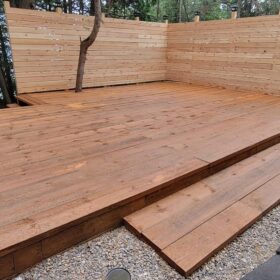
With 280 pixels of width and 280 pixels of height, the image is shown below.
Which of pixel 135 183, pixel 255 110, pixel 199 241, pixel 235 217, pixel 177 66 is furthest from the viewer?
pixel 177 66

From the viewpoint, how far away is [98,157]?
2.08 meters

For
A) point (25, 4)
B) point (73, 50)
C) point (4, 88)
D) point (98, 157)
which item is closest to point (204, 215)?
point (98, 157)

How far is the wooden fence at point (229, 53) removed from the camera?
486 cm

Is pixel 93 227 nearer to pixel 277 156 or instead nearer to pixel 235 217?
pixel 235 217

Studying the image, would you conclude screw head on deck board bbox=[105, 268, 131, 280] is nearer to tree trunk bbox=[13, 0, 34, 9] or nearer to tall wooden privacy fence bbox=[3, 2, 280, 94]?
tall wooden privacy fence bbox=[3, 2, 280, 94]

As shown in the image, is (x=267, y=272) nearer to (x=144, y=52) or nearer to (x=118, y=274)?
(x=118, y=274)

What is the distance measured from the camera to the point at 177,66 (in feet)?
21.4

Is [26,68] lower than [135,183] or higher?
higher

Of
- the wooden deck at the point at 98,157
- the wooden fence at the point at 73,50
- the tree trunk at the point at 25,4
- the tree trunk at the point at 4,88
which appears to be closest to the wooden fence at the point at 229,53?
the wooden fence at the point at 73,50

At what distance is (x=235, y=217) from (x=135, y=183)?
0.64 meters

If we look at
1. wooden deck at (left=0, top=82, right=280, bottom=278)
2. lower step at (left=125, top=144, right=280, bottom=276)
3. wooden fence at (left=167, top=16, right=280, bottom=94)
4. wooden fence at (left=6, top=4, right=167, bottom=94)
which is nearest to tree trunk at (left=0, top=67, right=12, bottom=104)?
wooden fence at (left=6, top=4, right=167, bottom=94)

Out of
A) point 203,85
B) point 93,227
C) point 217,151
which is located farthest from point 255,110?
point 93,227

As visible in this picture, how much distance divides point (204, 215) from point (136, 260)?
493 millimetres

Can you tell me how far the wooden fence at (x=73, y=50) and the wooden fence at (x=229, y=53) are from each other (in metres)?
0.58
